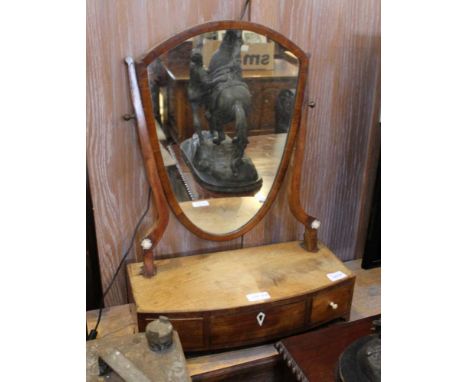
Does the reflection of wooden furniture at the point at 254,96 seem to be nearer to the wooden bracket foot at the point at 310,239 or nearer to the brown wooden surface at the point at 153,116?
the brown wooden surface at the point at 153,116

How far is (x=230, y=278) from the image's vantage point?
1141 mm

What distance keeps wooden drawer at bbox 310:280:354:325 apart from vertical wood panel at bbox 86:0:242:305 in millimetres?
441

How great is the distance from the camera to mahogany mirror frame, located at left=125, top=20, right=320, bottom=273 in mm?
999

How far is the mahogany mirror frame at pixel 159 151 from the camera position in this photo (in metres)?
1.00

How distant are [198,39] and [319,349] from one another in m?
0.78

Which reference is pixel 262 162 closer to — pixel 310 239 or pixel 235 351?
pixel 310 239

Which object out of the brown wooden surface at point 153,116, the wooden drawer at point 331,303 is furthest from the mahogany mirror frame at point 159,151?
the wooden drawer at point 331,303

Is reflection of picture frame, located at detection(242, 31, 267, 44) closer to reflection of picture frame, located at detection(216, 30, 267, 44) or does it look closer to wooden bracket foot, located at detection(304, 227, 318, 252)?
reflection of picture frame, located at detection(216, 30, 267, 44)

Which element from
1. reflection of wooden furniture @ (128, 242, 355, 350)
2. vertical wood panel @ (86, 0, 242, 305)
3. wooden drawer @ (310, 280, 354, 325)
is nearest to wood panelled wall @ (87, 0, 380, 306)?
vertical wood panel @ (86, 0, 242, 305)

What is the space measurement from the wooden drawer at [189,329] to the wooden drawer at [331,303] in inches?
11.7

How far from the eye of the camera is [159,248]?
1247 millimetres
